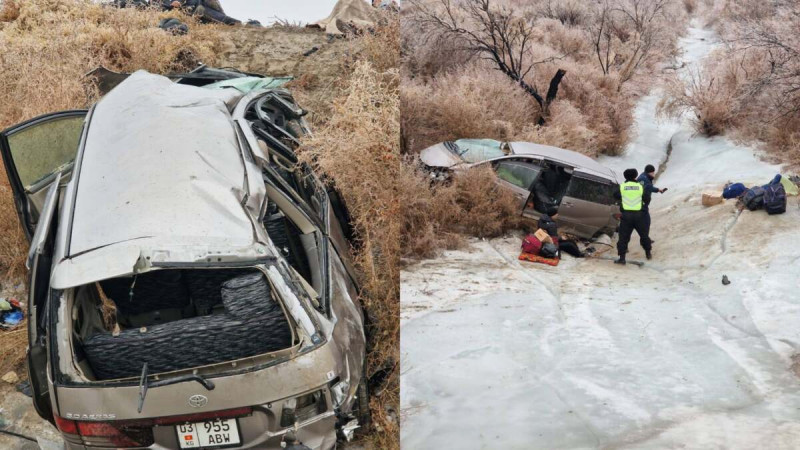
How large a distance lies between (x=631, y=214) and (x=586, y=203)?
3.13 feet

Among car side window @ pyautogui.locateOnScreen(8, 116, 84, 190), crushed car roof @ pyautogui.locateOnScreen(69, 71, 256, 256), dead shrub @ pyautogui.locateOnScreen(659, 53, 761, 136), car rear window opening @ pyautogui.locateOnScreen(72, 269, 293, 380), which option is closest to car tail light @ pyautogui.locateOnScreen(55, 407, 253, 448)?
car rear window opening @ pyautogui.locateOnScreen(72, 269, 293, 380)

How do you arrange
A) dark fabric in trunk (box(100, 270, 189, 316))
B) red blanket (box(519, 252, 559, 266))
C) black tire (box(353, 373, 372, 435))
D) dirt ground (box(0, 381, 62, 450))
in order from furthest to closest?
red blanket (box(519, 252, 559, 266)) < dirt ground (box(0, 381, 62, 450)) < dark fabric in trunk (box(100, 270, 189, 316)) < black tire (box(353, 373, 372, 435))

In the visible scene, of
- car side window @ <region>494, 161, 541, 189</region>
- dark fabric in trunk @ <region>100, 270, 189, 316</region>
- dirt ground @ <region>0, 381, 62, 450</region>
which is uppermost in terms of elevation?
car side window @ <region>494, 161, 541, 189</region>

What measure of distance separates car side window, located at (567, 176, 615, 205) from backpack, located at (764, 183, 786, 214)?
7.23 ft

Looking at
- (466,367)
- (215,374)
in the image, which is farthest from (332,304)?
(466,367)

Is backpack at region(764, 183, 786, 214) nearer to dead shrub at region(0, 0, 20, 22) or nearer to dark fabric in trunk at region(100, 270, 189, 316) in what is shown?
dark fabric in trunk at region(100, 270, 189, 316)

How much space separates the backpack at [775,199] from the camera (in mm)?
5414

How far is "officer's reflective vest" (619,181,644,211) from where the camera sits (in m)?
6.66

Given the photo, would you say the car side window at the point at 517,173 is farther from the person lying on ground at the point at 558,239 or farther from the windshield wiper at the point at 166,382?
the windshield wiper at the point at 166,382

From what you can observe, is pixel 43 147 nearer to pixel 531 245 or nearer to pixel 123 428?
pixel 123 428

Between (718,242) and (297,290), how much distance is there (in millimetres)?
Answer: 4262

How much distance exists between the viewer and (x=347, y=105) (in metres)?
6.69

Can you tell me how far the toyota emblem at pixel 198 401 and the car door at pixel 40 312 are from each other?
773mm

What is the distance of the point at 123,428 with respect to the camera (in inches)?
110
